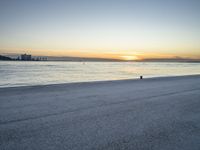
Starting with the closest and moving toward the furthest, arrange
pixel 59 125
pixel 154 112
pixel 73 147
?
pixel 73 147 → pixel 59 125 → pixel 154 112

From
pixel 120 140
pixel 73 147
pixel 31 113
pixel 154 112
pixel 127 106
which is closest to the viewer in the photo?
pixel 73 147

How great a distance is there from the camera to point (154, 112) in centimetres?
594

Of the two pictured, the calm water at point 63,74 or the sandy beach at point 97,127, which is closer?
the sandy beach at point 97,127

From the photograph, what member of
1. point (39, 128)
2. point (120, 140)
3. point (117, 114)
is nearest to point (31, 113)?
point (39, 128)

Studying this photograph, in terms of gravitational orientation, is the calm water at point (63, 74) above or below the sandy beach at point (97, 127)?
below

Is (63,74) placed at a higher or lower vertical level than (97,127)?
lower

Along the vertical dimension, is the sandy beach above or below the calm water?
above

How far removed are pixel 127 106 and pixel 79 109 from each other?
1.86 metres

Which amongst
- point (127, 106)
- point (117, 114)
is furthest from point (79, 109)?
point (127, 106)

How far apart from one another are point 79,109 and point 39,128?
199 centimetres

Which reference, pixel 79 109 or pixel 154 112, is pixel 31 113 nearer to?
pixel 79 109

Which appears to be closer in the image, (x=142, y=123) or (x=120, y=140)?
(x=120, y=140)

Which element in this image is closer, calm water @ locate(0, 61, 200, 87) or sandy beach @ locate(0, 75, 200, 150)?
sandy beach @ locate(0, 75, 200, 150)

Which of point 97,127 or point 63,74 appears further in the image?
point 63,74
